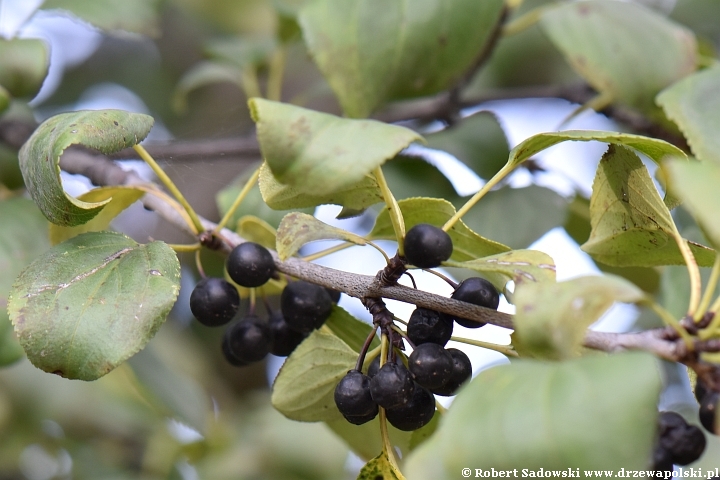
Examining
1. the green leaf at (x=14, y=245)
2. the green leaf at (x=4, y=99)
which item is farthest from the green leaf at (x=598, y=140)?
the green leaf at (x=4, y=99)

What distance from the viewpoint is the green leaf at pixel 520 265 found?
573mm

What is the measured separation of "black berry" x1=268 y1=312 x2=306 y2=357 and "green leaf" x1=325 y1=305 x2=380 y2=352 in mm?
39

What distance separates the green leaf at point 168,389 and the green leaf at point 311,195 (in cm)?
67

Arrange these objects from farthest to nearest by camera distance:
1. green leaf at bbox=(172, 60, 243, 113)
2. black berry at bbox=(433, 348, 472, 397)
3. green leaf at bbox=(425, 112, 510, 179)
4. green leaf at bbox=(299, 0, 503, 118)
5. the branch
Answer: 1. green leaf at bbox=(172, 60, 243, 113)
2. green leaf at bbox=(425, 112, 510, 179)
3. green leaf at bbox=(299, 0, 503, 118)
4. black berry at bbox=(433, 348, 472, 397)
5. the branch

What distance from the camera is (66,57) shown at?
7.23 feet

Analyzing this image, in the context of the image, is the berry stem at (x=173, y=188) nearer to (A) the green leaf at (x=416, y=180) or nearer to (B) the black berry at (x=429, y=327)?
(B) the black berry at (x=429, y=327)

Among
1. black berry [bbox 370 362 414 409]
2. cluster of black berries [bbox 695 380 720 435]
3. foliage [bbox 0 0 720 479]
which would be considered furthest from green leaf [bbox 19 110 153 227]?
cluster of black berries [bbox 695 380 720 435]

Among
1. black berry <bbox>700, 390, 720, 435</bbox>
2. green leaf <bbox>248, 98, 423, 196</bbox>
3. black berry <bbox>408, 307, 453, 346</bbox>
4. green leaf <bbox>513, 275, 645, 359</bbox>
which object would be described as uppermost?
green leaf <bbox>248, 98, 423, 196</bbox>

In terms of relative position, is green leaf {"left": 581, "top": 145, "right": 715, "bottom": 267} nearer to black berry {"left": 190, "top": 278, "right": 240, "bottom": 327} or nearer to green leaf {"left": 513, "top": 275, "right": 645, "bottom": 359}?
green leaf {"left": 513, "top": 275, "right": 645, "bottom": 359}

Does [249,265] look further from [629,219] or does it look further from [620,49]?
[620,49]

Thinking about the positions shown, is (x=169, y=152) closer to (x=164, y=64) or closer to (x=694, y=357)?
(x=694, y=357)

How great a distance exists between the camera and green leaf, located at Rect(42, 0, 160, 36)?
1190mm

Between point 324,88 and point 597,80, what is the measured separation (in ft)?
2.17

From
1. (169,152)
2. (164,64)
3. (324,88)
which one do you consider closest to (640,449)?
(169,152)
